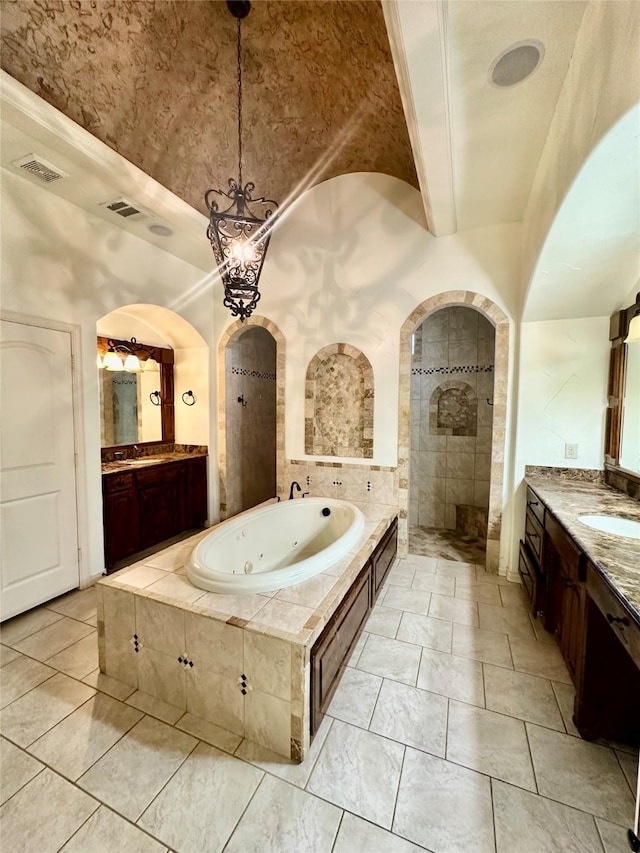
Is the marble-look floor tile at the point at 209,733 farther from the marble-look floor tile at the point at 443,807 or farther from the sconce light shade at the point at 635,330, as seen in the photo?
the sconce light shade at the point at 635,330

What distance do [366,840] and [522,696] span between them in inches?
42.7

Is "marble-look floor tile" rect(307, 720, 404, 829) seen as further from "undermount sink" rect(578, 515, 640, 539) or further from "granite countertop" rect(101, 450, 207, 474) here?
"granite countertop" rect(101, 450, 207, 474)

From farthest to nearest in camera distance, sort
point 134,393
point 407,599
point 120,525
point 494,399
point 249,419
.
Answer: point 249,419, point 134,393, point 120,525, point 494,399, point 407,599

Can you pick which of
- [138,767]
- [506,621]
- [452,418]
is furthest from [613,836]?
[452,418]

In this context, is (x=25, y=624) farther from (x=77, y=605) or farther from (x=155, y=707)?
(x=155, y=707)

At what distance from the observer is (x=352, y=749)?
60.1 inches

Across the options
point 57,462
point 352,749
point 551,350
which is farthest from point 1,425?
point 551,350

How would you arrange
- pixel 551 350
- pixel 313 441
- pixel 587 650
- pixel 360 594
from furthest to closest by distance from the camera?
pixel 313 441 → pixel 551 350 → pixel 360 594 → pixel 587 650

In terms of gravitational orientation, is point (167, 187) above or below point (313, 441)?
above

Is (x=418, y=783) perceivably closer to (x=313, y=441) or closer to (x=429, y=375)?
(x=313, y=441)

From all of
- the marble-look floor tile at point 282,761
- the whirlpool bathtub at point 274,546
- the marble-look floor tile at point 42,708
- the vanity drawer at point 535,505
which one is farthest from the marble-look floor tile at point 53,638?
the vanity drawer at point 535,505

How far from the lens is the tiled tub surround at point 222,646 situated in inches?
57.9

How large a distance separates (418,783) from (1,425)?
3.06 metres

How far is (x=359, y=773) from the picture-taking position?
1.43 m
